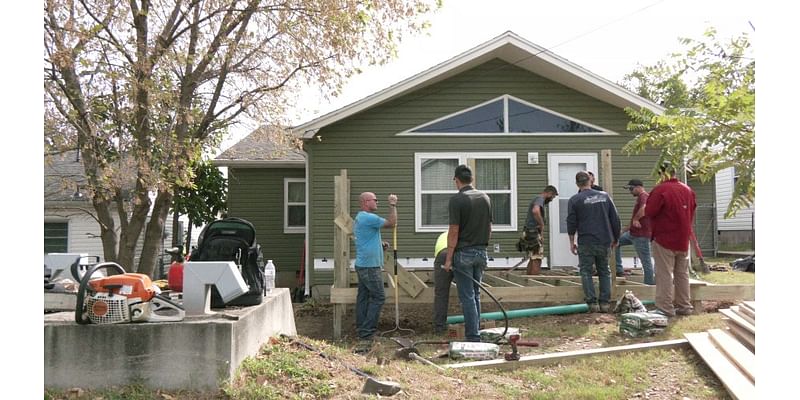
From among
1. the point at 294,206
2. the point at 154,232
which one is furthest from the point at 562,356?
the point at 294,206

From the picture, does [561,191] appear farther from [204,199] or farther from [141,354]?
[204,199]

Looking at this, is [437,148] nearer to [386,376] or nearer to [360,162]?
[360,162]

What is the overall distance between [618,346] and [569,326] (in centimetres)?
115

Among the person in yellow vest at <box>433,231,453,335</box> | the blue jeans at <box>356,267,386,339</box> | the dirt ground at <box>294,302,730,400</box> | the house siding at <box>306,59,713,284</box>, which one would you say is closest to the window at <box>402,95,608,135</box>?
the house siding at <box>306,59,713,284</box>

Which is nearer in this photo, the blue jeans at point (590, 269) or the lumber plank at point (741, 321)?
the lumber plank at point (741, 321)

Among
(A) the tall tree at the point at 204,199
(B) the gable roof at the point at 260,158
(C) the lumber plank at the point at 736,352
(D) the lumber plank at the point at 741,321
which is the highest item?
(B) the gable roof at the point at 260,158

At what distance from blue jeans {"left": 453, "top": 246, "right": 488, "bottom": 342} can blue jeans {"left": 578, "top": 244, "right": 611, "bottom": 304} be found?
193 centimetres

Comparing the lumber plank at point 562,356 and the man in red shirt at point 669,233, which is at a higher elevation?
the man in red shirt at point 669,233

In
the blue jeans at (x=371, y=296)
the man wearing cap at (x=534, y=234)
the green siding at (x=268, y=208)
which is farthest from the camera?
the green siding at (x=268, y=208)

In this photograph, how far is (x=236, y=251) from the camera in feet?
19.8

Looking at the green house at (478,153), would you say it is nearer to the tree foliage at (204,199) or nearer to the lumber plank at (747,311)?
the lumber plank at (747,311)

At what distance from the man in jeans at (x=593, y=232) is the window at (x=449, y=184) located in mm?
3680

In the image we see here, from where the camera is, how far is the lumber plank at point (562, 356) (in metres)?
5.95

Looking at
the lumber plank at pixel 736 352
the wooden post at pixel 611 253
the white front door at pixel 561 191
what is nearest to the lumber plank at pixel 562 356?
the lumber plank at pixel 736 352
